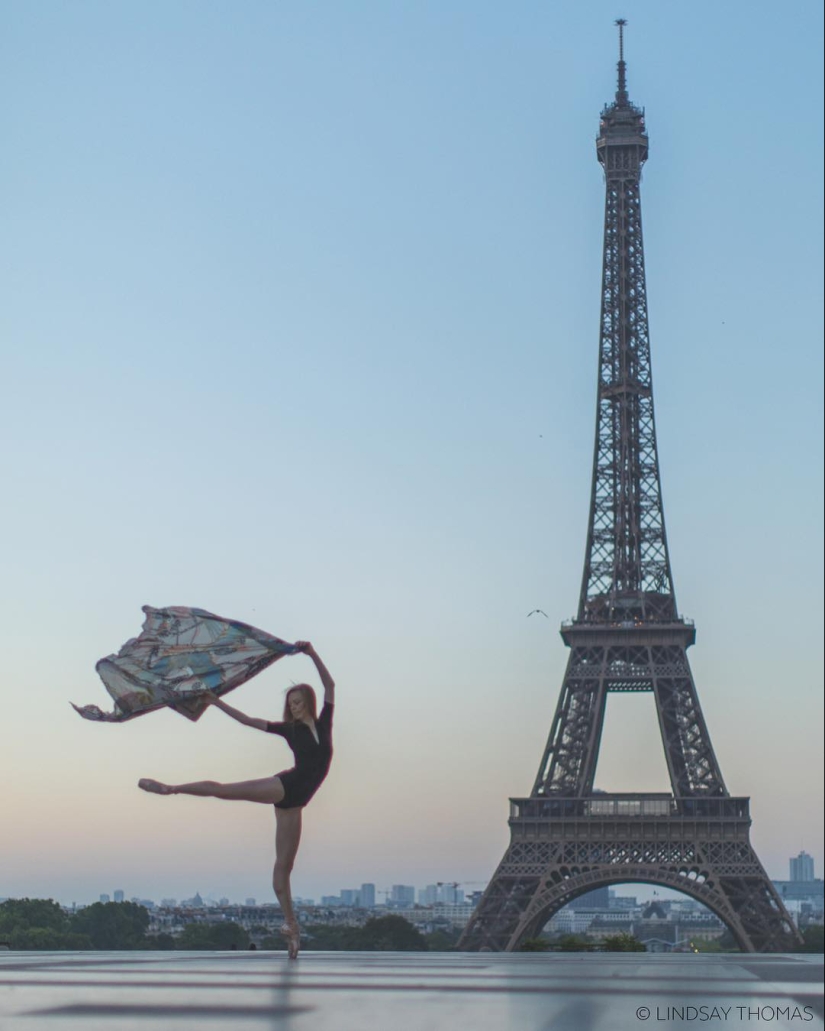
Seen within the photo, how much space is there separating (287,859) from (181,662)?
2113 millimetres

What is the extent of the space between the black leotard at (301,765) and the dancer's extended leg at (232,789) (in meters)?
0.10

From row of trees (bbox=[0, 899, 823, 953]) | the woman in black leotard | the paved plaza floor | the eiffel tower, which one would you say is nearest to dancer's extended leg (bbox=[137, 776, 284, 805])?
the woman in black leotard

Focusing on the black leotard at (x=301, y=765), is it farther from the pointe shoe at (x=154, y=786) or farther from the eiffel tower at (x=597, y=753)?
the eiffel tower at (x=597, y=753)

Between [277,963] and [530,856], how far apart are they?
219 feet

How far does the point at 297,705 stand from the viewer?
13773mm

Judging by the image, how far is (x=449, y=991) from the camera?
9.74m

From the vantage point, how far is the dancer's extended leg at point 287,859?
45.8 feet

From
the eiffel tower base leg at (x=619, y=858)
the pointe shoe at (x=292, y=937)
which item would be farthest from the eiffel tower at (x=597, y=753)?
the pointe shoe at (x=292, y=937)

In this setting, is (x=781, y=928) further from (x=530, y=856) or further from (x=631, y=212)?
(x=631, y=212)

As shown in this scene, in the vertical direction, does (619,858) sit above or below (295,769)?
above

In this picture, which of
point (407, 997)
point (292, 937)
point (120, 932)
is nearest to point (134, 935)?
point (120, 932)

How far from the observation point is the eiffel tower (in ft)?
252

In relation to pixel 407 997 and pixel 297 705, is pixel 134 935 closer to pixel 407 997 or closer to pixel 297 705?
pixel 297 705

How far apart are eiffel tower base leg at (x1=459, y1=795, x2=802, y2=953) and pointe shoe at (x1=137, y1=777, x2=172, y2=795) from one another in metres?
64.0
